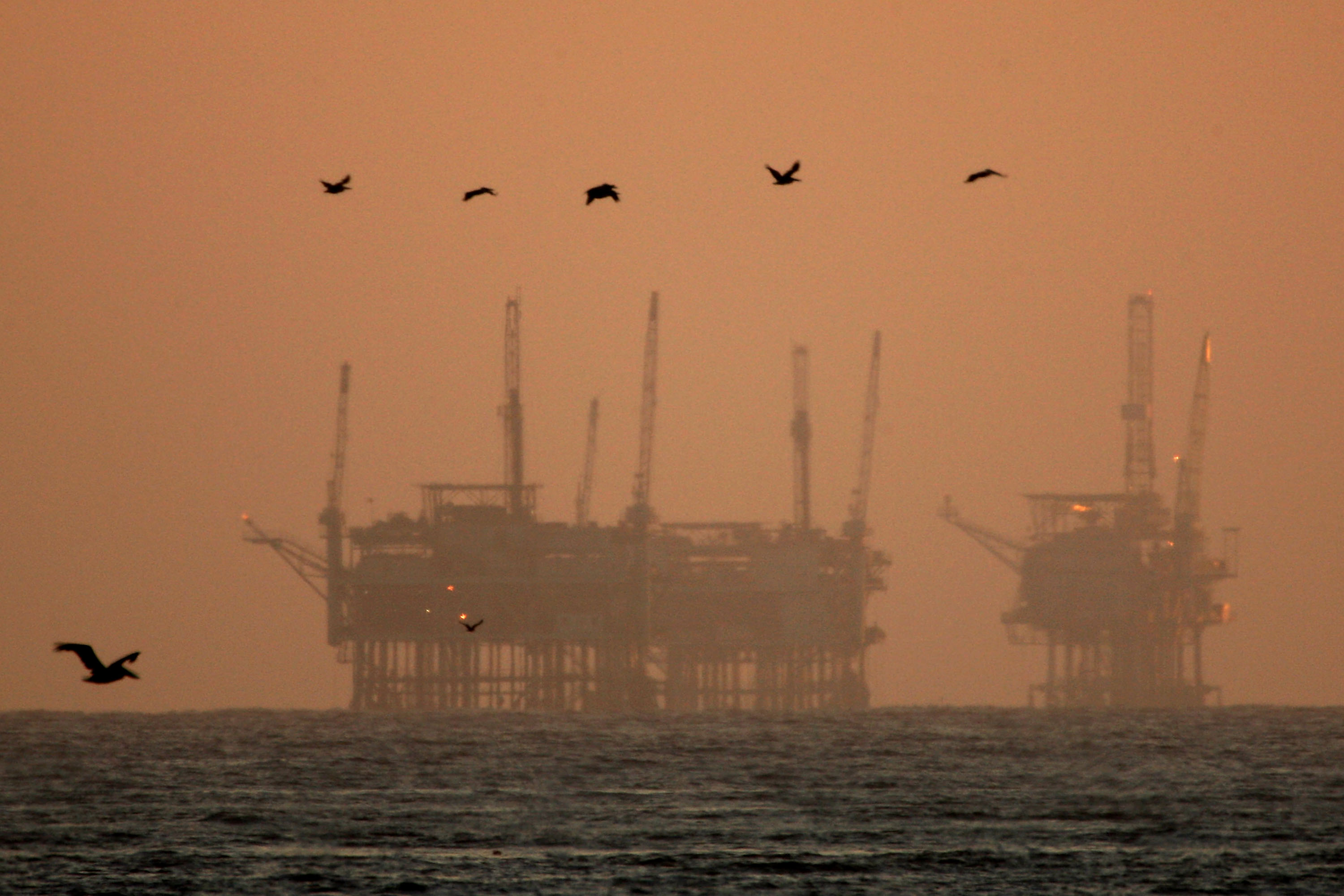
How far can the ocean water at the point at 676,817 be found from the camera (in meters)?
62.4

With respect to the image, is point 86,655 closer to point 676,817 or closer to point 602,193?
point 602,193

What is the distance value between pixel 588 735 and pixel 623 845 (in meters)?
78.5

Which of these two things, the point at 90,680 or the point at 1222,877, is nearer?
the point at 90,680

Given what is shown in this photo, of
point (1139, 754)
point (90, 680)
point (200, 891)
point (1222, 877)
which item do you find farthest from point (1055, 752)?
point (90, 680)

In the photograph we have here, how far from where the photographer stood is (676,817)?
7938 cm

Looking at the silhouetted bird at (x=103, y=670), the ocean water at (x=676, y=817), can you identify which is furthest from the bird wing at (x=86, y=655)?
the ocean water at (x=676, y=817)

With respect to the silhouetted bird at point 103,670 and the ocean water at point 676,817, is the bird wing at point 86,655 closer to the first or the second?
the silhouetted bird at point 103,670

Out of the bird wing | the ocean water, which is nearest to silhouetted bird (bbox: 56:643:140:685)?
the bird wing

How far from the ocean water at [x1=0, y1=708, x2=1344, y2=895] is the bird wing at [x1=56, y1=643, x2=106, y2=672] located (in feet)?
51.6

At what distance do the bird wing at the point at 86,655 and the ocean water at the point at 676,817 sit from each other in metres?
Result: 15.7

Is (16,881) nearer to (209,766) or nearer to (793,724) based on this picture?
(209,766)

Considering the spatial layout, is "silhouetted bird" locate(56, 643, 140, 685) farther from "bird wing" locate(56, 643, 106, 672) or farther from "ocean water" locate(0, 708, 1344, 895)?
"ocean water" locate(0, 708, 1344, 895)

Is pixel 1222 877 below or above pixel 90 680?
below

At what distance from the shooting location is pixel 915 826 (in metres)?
76.2
